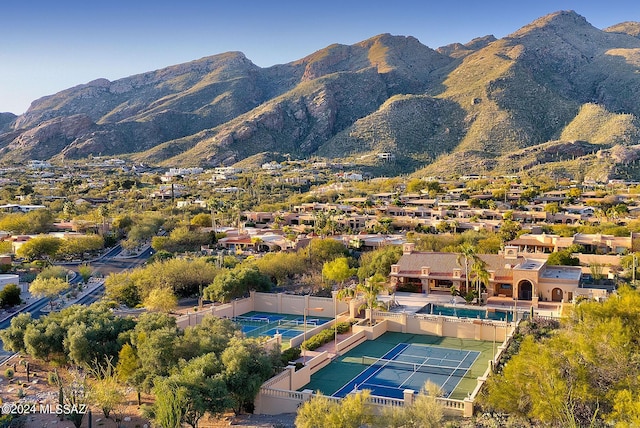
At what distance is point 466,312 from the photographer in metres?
35.5

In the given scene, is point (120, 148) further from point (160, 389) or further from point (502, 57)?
point (160, 389)

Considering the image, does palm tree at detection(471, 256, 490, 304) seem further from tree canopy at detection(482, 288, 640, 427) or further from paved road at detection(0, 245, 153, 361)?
paved road at detection(0, 245, 153, 361)

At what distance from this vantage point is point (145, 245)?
62.7 metres

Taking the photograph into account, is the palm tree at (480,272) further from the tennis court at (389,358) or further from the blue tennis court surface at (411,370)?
the blue tennis court surface at (411,370)

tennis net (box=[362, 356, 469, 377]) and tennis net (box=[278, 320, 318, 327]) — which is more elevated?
tennis net (box=[362, 356, 469, 377])

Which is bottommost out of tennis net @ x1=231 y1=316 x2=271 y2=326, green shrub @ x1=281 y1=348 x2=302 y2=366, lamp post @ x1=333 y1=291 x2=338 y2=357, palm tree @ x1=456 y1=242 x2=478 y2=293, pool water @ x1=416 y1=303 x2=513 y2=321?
pool water @ x1=416 y1=303 x2=513 y2=321

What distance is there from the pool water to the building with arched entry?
1.84 meters

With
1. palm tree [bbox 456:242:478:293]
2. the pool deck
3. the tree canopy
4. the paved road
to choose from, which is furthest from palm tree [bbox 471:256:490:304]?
the paved road

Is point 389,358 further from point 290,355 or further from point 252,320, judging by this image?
point 252,320

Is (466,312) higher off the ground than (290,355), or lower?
lower

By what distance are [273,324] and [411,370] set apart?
10239 millimetres

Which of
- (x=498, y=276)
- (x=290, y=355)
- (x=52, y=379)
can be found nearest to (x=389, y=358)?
(x=290, y=355)

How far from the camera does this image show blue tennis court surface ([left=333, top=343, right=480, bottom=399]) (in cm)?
2435

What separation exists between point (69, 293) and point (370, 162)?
8694 centimetres
